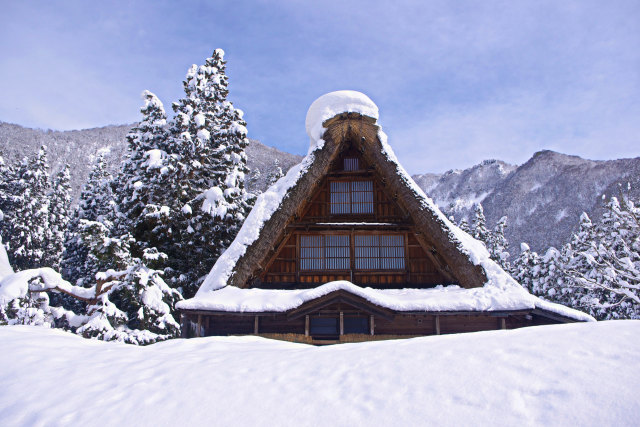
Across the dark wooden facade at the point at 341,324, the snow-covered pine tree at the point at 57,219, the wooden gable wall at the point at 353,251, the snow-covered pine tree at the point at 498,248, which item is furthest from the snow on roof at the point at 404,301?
the snow-covered pine tree at the point at 57,219

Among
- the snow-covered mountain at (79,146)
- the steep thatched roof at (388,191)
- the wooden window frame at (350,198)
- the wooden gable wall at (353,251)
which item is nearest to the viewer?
the steep thatched roof at (388,191)

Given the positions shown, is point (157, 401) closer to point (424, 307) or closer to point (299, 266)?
point (424, 307)

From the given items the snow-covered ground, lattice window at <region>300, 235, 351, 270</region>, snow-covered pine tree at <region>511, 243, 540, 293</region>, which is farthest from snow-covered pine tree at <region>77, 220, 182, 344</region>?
snow-covered pine tree at <region>511, 243, 540, 293</region>

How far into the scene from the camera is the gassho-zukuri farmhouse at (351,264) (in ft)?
32.6

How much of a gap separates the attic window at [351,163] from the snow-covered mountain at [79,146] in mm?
89566

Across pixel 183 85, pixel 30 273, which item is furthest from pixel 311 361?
pixel 183 85

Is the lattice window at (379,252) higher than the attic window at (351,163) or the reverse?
the reverse

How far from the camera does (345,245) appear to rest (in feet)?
40.5

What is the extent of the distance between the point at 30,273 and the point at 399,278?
949cm

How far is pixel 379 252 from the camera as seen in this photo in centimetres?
1227

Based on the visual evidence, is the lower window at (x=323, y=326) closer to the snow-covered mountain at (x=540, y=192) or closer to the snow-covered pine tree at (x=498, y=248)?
the snow-covered pine tree at (x=498, y=248)

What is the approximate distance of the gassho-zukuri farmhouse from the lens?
32.6ft

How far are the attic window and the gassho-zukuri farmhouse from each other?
0.03 metres

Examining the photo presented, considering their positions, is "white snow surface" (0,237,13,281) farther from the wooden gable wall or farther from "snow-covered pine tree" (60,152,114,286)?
the wooden gable wall
